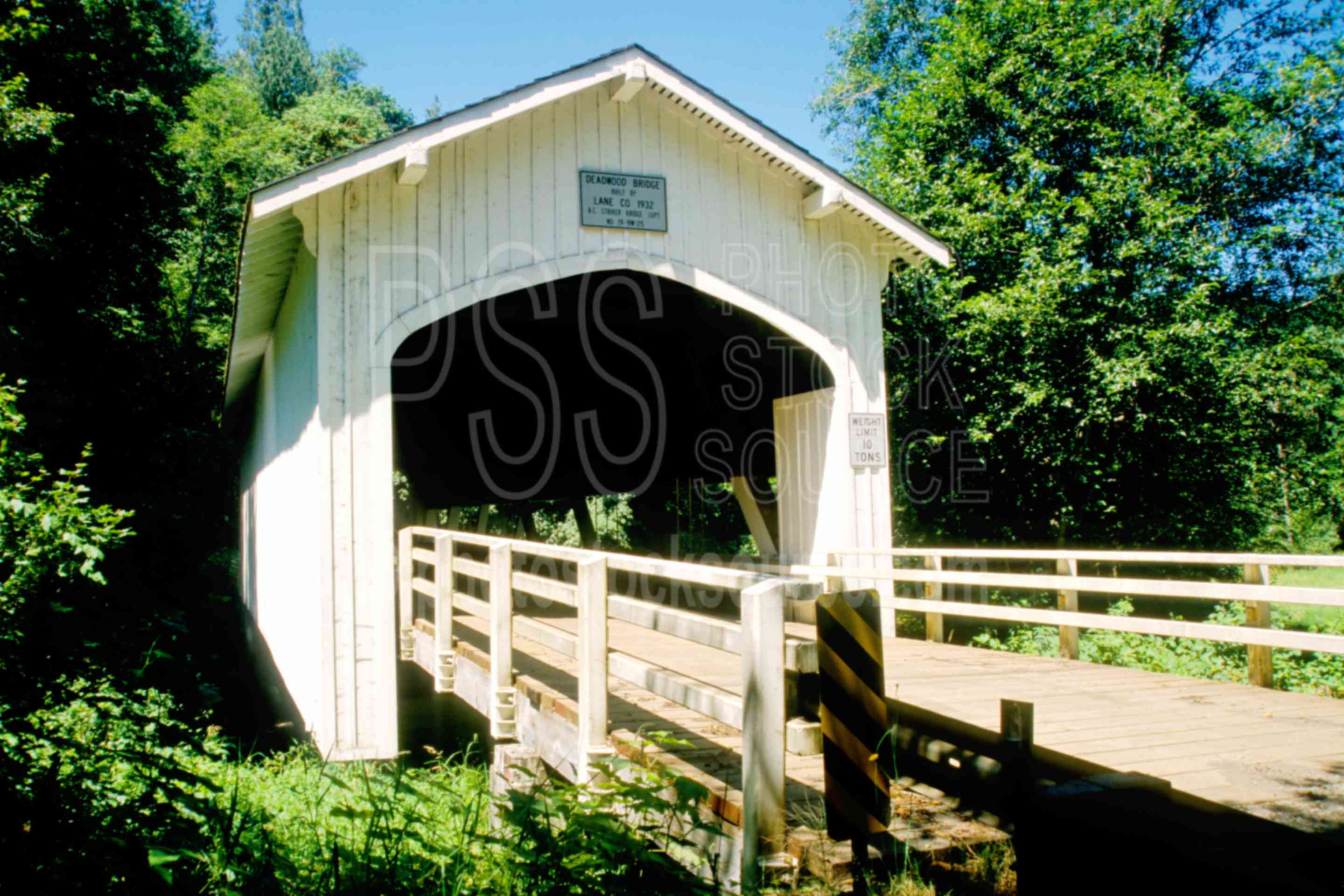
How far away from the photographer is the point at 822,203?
8016 mm

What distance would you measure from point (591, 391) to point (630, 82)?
17.4 ft

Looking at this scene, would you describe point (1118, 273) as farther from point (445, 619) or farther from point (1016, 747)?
point (1016, 747)

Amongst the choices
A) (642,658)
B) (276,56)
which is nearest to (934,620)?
(642,658)

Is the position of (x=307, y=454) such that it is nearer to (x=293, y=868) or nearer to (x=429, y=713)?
(x=429, y=713)

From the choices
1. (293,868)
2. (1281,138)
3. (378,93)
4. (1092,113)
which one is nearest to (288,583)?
(293,868)

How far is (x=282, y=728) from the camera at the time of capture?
29.5 feet

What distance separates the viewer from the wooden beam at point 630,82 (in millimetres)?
7348

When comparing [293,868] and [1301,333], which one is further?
[1301,333]

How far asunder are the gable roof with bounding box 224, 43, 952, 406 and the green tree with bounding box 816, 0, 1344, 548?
5.60 metres

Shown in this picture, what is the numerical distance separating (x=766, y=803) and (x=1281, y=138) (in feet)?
51.4

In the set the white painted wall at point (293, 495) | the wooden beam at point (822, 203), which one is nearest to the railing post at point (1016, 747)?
the white painted wall at point (293, 495)

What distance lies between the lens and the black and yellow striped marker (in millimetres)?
2533

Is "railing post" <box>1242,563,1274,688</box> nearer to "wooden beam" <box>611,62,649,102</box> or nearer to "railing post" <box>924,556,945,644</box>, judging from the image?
"railing post" <box>924,556,945,644</box>

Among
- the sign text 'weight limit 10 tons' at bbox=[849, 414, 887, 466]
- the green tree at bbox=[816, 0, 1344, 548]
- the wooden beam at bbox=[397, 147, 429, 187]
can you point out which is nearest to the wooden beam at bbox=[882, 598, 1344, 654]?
the sign text 'weight limit 10 tons' at bbox=[849, 414, 887, 466]
